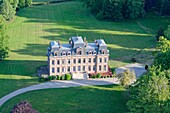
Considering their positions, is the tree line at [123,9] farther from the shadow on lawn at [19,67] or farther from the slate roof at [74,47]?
the shadow on lawn at [19,67]

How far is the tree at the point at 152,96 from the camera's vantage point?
62.4 m

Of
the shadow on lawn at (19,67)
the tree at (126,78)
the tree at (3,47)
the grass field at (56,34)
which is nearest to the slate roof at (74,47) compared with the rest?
the shadow on lawn at (19,67)

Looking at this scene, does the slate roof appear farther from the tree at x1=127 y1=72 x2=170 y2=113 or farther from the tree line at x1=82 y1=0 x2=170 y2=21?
the tree line at x1=82 y1=0 x2=170 y2=21

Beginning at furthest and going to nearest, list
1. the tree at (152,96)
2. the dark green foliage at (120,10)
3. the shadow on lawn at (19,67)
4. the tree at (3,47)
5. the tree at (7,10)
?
the dark green foliage at (120,10) → the tree at (7,10) → the tree at (3,47) → the shadow on lawn at (19,67) → the tree at (152,96)

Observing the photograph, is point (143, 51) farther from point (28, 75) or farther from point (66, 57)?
point (28, 75)

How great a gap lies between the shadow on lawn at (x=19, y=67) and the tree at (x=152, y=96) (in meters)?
30.7

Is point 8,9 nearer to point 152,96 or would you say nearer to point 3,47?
point 3,47

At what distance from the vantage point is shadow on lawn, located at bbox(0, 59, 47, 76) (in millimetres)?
86875

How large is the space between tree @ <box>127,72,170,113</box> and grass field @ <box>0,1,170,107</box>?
88.5ft

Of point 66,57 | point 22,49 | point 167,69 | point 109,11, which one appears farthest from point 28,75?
point 109,11

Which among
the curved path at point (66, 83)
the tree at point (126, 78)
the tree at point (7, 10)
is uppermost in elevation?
the tree at point (7, 10)

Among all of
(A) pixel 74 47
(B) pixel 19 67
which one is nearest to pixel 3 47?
(B) pixel 19 67

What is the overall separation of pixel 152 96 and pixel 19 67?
38146 millimetres

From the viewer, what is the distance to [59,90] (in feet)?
261
